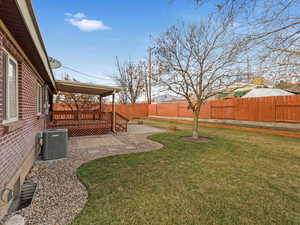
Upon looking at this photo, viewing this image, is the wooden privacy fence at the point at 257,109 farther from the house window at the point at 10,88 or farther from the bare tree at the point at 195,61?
the house window at the point at 10,88

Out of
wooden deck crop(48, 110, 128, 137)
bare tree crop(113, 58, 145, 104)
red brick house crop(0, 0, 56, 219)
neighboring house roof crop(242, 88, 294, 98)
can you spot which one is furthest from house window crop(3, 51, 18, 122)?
bare tree crop(113, 58, 145, 104)

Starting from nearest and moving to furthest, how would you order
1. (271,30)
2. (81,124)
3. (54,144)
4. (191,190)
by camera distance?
(191,190) → (271,30) → (54,144) → (81,124)

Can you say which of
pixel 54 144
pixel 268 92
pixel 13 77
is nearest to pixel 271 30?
pixel 13 77

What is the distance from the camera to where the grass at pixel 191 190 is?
1.93 metres

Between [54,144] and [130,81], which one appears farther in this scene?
[130,81]

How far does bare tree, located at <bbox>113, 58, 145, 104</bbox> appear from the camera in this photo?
2238 centimetres

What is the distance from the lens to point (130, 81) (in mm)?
23125

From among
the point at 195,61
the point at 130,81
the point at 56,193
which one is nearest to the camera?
the point at 56,193

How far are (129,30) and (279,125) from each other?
1256 cm

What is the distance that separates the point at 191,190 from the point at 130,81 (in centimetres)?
2176

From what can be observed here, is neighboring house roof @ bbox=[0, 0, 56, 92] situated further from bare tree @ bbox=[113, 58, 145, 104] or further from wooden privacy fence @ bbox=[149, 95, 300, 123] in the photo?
bare tree @ bbox=[113, 58, 145, 104]

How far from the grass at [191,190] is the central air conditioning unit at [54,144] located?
108 cm

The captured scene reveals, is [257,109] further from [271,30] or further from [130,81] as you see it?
[130,81]

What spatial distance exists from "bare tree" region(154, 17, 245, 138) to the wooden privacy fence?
158 inches
